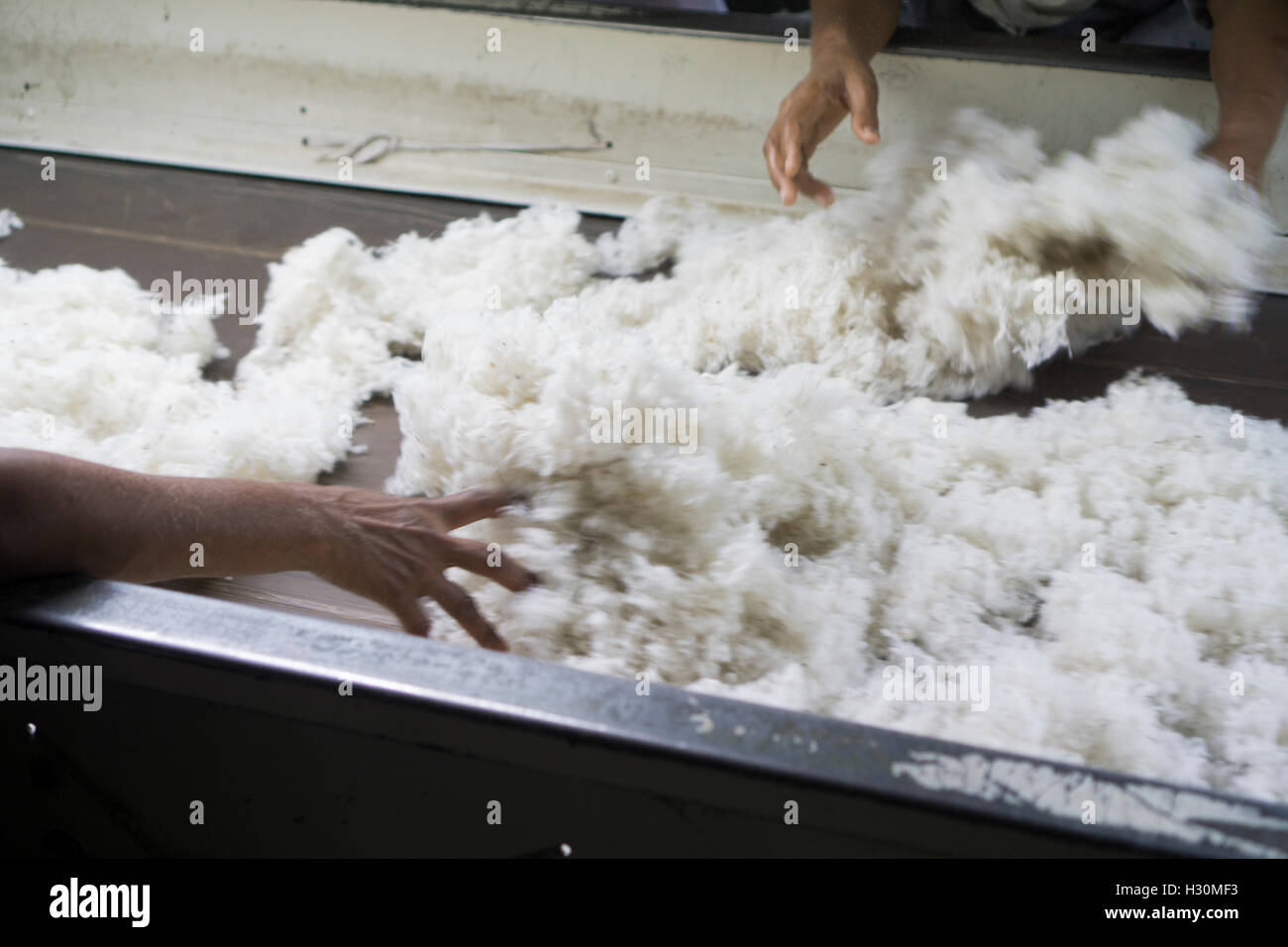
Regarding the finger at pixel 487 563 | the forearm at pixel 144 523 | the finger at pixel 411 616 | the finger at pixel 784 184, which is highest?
the finger at pixel 784 184

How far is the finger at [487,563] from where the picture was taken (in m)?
0.92

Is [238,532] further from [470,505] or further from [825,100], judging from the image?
[825,100]

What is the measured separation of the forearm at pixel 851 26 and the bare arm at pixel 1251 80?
1.67 feet

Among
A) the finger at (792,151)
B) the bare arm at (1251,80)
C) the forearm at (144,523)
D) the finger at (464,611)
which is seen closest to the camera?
the forearm at (144,523)

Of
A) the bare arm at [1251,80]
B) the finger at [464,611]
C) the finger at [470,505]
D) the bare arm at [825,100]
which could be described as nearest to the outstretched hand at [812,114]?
the bare arm at [825,100]

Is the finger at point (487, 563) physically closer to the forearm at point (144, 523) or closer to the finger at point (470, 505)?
the finger at point (470, 505)

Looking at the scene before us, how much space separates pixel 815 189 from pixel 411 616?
923 millimetres

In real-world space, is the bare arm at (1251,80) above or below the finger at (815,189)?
above

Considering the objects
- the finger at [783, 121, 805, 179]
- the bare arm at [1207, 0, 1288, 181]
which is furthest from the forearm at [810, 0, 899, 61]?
the bare arm at [1207, 0, 1288, 181]

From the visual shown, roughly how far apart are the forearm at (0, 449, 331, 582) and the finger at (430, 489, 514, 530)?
122 mm

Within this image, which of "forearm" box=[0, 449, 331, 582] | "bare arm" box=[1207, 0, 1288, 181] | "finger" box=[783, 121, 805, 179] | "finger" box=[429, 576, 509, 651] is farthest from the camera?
"finger" box=[783, 121, 805, 179]

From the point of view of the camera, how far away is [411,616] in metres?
0.90

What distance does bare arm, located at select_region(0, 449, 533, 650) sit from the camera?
0.72 m

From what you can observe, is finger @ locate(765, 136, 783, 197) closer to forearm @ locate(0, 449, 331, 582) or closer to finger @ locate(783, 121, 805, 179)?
finger @ locate(783, 121, 805, 179)
